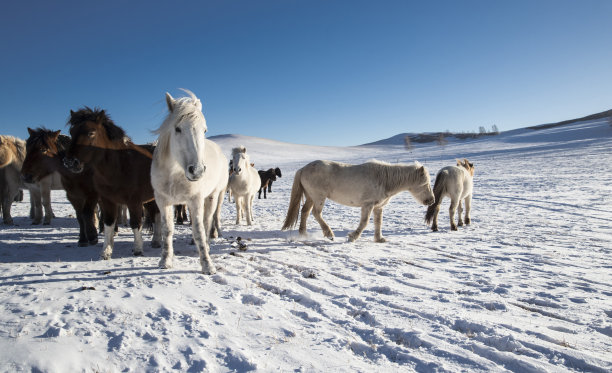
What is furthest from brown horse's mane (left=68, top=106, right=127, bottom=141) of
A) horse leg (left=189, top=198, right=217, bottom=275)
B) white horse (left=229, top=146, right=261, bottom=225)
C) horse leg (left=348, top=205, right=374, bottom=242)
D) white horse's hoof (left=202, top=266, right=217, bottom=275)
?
horse leg (left=348, top=205, right=374, bottom=242)

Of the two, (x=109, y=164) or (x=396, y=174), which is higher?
(x=109, y=164)

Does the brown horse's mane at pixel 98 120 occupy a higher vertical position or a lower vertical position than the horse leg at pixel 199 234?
higher

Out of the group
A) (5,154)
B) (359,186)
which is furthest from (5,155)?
(359,186)

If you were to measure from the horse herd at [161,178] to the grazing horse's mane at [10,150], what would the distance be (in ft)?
0.09

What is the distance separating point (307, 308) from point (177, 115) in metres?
2.65

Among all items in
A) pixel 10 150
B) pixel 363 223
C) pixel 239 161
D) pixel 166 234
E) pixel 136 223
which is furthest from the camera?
pixel 239 161

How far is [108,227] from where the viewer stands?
4.45 meters

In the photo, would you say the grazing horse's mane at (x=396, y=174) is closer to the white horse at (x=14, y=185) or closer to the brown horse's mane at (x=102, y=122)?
the brown horse's mane at (x=102, y=122)

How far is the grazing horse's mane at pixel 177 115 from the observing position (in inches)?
140

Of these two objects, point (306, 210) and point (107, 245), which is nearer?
point (107, 245)

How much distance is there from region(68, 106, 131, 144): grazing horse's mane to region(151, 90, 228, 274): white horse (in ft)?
3.91

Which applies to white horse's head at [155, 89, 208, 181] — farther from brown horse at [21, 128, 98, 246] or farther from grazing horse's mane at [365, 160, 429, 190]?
grazing horse's mane at [365, 160, 429, 190]

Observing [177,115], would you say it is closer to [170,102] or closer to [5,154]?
[170,102]

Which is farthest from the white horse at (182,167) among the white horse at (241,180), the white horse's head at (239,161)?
the white horse at (241,180)
